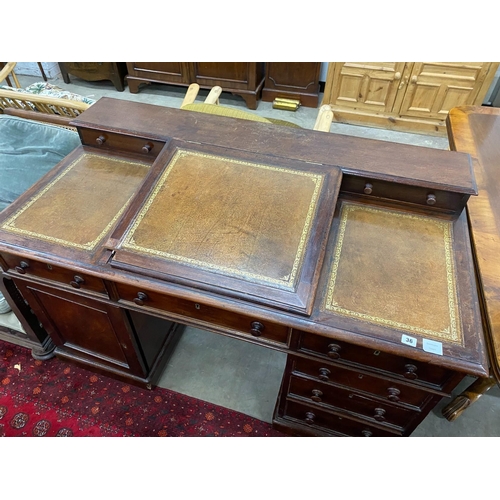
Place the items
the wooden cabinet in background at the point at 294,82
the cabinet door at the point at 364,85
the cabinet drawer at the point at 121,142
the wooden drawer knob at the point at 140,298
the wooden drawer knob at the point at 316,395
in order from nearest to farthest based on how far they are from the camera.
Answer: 1. the wooden drawer knob at the point at 140,298
2. the wooden drawer knob at the point at 316,395
3. the cabinet drawer at the point at 121,142
4. the cabinet door at the point at 364,85
5. the wooden cabinet in background at the point at 294,82

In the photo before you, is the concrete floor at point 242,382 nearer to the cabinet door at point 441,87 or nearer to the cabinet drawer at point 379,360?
the cabinet drawer at point 379,360

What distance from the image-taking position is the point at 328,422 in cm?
148

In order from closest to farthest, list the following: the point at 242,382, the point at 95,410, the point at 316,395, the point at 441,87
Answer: the point at 316,395 → the point at 95,410 → the point at 242,382 → the point at 441,87

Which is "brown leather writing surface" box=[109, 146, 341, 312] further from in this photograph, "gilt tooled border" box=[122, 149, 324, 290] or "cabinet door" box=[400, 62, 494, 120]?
"cabinet door" box=[400, 62, 494, 120]

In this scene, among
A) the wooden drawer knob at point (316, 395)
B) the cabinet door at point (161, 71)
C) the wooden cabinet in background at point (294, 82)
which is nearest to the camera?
the wooden drawer knob at point (316, 395)

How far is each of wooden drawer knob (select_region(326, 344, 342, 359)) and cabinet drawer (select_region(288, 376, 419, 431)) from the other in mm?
238

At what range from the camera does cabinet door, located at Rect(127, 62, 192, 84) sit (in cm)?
372

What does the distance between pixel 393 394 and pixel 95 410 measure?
1.34 metres

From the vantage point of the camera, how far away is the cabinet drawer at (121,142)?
143 cm

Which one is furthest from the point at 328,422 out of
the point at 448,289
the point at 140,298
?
the point at 140,298

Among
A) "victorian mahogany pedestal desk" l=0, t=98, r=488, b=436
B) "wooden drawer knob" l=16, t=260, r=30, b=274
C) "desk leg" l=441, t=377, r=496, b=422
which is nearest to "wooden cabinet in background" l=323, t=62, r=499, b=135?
"victorian mahogany pedestal desk" l=0, t=98, r=488, b=436

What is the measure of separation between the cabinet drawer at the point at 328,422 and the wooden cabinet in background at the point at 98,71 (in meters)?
3.92

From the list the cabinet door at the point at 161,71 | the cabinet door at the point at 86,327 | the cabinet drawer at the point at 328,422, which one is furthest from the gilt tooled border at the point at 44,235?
the cabinet door at the point at 161,71

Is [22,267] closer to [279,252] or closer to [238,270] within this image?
[238,270]
